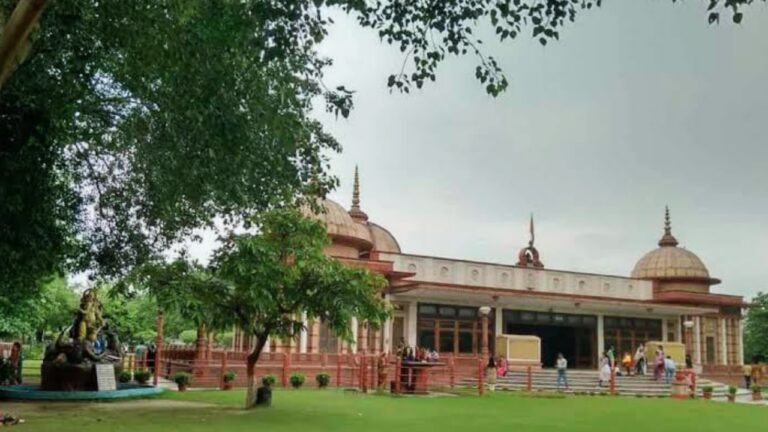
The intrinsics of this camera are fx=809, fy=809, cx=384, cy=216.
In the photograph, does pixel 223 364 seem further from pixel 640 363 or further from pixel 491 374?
pixel 640 363

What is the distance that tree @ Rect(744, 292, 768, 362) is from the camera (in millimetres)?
46781

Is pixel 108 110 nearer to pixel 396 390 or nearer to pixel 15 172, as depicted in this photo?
pixel 15 172

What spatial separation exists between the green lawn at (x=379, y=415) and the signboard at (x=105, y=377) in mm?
1115

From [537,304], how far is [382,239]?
22.8 feet

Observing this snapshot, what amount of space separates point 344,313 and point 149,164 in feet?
13.6

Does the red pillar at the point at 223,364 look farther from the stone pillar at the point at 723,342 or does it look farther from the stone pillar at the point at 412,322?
the stone pillar at the point at 723,342

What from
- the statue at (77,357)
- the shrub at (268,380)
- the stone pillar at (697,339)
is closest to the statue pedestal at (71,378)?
the statue at (77,357)

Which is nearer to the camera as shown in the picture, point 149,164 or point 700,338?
point 149,164

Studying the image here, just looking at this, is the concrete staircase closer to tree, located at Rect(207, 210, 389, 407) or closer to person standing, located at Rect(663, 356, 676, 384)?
person standing, located at Rect(663, 356, 676, 384)

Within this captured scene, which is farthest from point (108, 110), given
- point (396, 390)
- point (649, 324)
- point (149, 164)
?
point (649, 324)

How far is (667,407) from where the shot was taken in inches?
715

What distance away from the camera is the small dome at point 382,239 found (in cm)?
3375

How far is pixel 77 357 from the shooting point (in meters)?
17.0

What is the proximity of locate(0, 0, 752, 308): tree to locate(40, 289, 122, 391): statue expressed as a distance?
174cm
